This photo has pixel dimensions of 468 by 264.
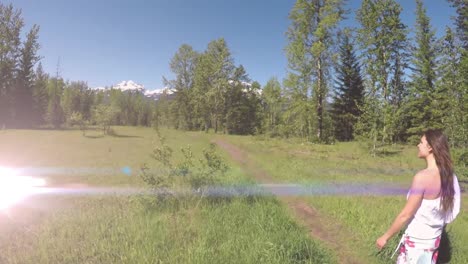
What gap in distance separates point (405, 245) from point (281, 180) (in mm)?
9723

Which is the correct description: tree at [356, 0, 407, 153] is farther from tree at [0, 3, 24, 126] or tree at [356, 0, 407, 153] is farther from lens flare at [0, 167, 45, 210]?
tree at [0, 3, 24, 126]

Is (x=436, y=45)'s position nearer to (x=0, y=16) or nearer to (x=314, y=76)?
(x=314, y=76)

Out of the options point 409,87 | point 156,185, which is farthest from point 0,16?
point 409,87

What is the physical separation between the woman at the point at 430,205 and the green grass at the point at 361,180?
2635 millimetres

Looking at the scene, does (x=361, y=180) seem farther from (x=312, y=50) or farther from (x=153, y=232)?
(x=312, y=50)

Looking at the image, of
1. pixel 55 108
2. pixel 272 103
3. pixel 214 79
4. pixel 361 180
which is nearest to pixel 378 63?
pixel 361 180

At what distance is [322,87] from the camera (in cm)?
2938

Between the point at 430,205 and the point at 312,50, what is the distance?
2695 centimetres

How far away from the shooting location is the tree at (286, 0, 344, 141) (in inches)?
1107

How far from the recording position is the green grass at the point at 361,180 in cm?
644

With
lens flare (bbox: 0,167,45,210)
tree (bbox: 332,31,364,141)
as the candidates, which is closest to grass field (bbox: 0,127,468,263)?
lens flare (bbox: 0,167,45,210)

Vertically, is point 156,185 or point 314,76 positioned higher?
point 314,76

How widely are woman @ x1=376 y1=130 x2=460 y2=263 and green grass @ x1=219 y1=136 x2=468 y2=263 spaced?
264 centimetres

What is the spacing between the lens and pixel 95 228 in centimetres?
681
